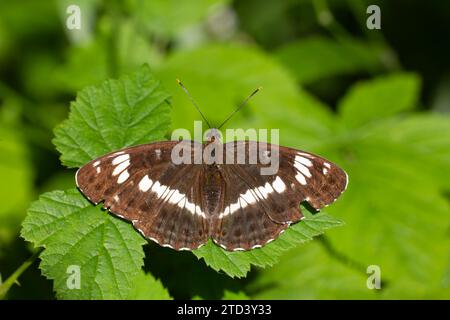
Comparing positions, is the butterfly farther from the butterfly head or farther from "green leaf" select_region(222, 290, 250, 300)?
"green leaf" select_region(222, 290, 250, 300)

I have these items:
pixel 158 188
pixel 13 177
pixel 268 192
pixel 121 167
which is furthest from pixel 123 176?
pixel 13 177

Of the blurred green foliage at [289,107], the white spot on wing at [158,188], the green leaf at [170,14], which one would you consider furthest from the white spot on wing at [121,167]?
the green leaf at [170,14]

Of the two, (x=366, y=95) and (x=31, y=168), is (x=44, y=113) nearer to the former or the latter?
(x=31, y=168)

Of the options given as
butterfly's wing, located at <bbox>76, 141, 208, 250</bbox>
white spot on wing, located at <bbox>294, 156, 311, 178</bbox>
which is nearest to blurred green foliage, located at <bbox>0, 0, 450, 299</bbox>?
butterfly's wing, located at <bbox>76, 141, 208, 250</bbox>

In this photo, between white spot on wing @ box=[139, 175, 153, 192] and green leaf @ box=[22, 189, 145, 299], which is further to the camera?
white spot on wing @ box=[139, 175, 153, 192]

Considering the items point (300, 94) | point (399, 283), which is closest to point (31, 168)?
point (300, 94)

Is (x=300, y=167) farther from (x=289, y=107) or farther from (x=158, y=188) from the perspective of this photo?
(x=289, y=107)
